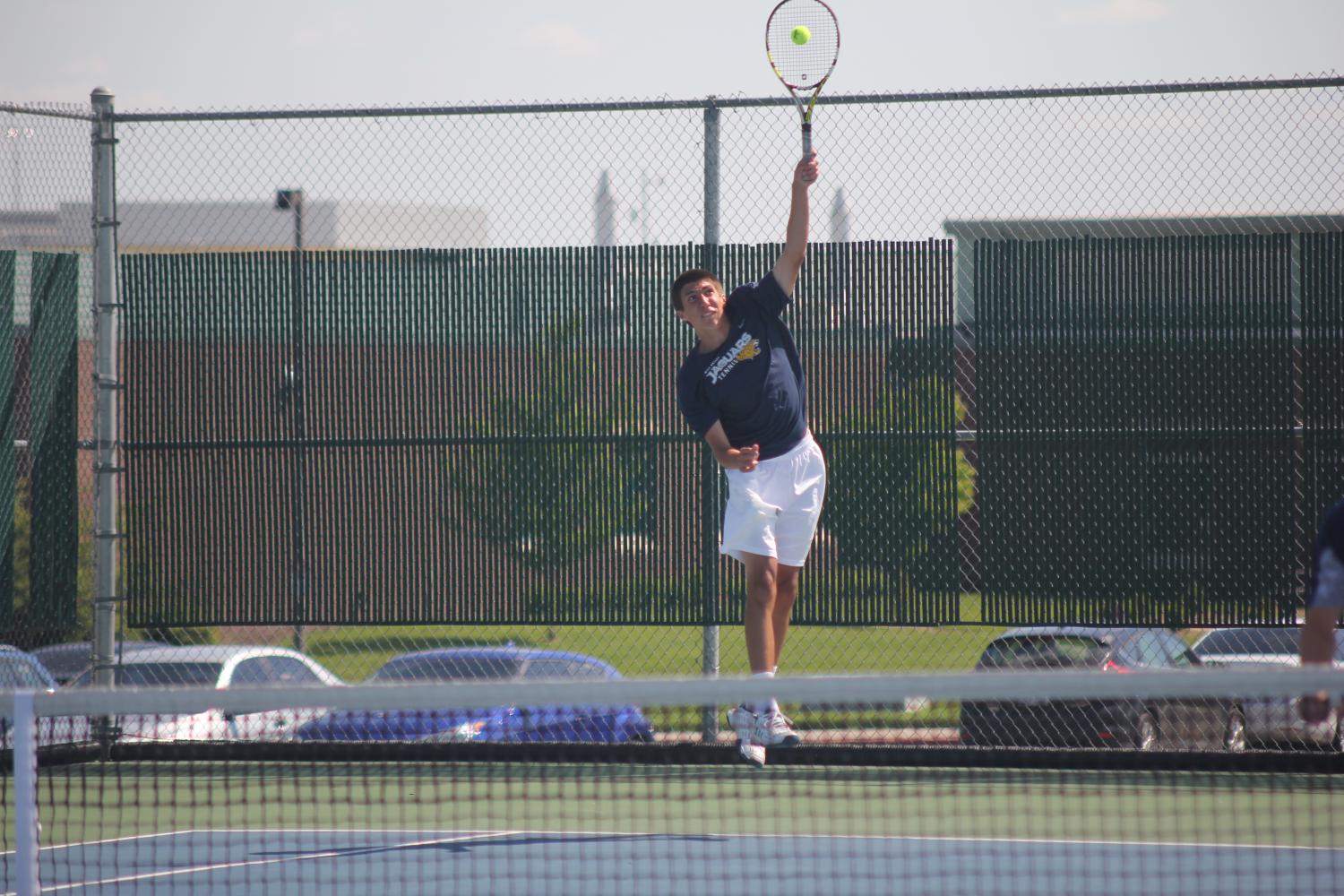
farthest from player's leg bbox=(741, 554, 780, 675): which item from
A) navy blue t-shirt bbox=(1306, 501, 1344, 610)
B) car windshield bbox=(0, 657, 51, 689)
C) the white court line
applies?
car windshield bbox=(0, 657, 51, 689)

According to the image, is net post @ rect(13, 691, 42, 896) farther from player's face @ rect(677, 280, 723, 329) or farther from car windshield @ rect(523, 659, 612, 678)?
car windshield @ rect(523, 659, 612, 678)

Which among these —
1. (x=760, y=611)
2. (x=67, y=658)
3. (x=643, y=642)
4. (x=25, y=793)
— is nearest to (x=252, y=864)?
(x=25, y=793)

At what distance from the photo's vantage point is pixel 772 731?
5957 millimetres

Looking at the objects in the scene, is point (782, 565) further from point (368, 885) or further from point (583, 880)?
point (368, 885)

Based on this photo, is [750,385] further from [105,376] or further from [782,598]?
[105,376]

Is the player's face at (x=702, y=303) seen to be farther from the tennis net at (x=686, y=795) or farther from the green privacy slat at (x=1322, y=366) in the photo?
the green privacy slat at (x=1322, y=366)

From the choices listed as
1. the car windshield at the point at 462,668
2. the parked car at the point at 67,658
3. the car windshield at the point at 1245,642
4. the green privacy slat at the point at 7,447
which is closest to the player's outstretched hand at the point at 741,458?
the car windshield at the point at 462,668

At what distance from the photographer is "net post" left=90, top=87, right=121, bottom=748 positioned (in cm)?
812

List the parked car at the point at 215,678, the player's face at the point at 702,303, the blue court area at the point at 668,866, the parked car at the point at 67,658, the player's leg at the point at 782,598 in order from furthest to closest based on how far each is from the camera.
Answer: the parked car at the point at 67,658 → the parked car at the point at 215,678 → the player's leg at the point at 782,598 → the player's face at the point at 702,303 → the blue court area at the point at 668,866

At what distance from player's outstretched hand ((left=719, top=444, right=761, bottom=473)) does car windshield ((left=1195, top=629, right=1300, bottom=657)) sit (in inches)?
244

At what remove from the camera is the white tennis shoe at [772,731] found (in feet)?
Answer: 19.5

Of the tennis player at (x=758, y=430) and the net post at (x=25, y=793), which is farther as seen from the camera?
the tennis player at (x=758, y=430)

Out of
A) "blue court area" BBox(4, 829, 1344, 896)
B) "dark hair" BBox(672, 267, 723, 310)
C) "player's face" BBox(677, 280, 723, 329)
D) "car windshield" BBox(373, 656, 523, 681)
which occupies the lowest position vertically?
"blue court area" BBox(4, 829, 1344, 896)

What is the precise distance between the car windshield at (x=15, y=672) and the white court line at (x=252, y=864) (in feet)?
11.4
